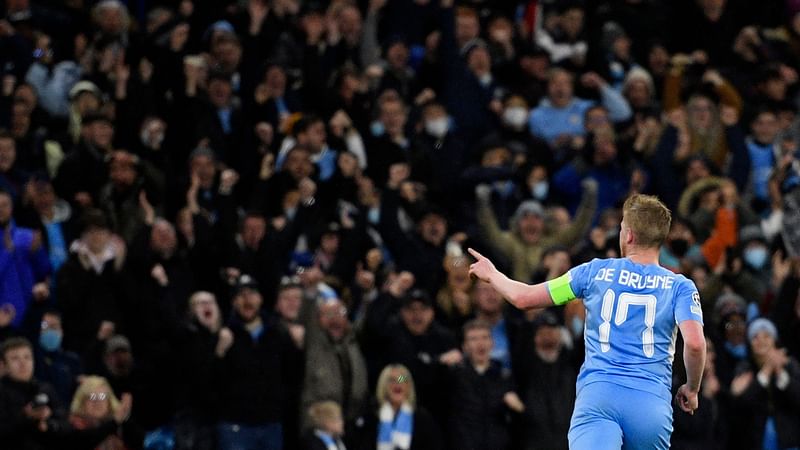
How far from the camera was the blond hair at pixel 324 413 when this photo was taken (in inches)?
545

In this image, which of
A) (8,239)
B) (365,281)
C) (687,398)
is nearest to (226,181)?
(365,281)

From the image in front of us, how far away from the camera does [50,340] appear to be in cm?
1370

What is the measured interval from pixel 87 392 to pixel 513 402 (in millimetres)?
3663

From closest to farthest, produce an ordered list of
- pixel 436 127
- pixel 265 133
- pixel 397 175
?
pixel 397 175, pixel 265 133, pixel 436 127

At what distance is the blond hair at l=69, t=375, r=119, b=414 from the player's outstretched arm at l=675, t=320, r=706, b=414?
5967 millimetres

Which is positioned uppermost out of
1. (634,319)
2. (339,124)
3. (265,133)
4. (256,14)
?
(256,14)

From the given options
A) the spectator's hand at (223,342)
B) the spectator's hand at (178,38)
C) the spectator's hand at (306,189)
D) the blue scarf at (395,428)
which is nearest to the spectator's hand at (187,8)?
the spectator's hand at (178,38)

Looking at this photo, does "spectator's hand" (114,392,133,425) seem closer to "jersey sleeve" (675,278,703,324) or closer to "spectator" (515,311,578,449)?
"spectator" (515,311,578,449)

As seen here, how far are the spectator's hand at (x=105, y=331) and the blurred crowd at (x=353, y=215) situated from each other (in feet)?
0.35

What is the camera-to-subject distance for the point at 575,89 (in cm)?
1852

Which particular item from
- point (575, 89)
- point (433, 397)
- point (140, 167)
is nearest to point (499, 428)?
point (433, 397)

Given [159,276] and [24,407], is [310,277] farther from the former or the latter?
[24,407]

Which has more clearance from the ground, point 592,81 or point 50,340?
point 592,81

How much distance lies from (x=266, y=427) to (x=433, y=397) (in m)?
1.55
